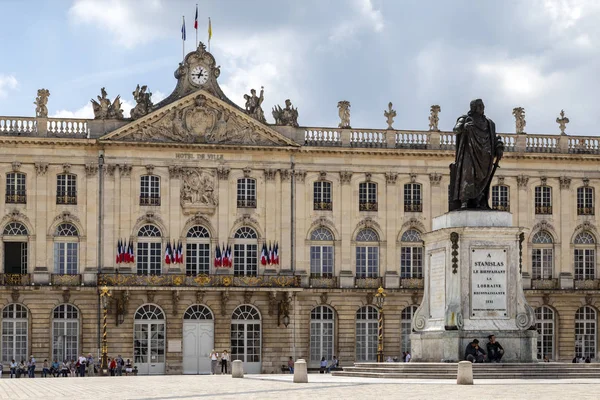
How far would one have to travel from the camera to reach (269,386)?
32.8 m

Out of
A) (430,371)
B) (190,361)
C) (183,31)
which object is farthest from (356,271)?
(430,371)

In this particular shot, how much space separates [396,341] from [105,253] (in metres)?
13.3

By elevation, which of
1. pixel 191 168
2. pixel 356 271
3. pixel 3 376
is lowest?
pixel 3 376

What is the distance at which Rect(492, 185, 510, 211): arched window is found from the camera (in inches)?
2466

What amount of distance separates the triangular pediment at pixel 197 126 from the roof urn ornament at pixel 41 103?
9.14 ft

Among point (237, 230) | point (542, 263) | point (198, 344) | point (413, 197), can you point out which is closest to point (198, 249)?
point (237, 230)

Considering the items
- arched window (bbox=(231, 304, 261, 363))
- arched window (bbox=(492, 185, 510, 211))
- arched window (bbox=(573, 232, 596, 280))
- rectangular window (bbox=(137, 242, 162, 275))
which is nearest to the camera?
rectangular window (bbox=(137, 242, 162, 275))

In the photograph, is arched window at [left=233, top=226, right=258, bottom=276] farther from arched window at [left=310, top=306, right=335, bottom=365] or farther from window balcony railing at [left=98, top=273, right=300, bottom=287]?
arched window at [left=310, top=306, right=335, bottom=365]

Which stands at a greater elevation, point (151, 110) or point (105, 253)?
point (151, 110)

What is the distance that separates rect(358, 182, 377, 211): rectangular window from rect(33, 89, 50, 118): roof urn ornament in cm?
1412

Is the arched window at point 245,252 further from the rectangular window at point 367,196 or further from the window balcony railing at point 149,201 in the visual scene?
the rectangular window at point 367,196

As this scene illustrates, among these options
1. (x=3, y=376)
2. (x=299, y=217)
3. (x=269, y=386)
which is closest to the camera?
(x=269, y=386)

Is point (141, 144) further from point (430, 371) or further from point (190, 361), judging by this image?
point (430, 371)

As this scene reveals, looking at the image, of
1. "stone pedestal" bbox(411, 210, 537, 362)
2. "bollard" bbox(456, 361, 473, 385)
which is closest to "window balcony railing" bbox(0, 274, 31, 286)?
"stone pedestal" bbox(411, 210, 537, 362)
